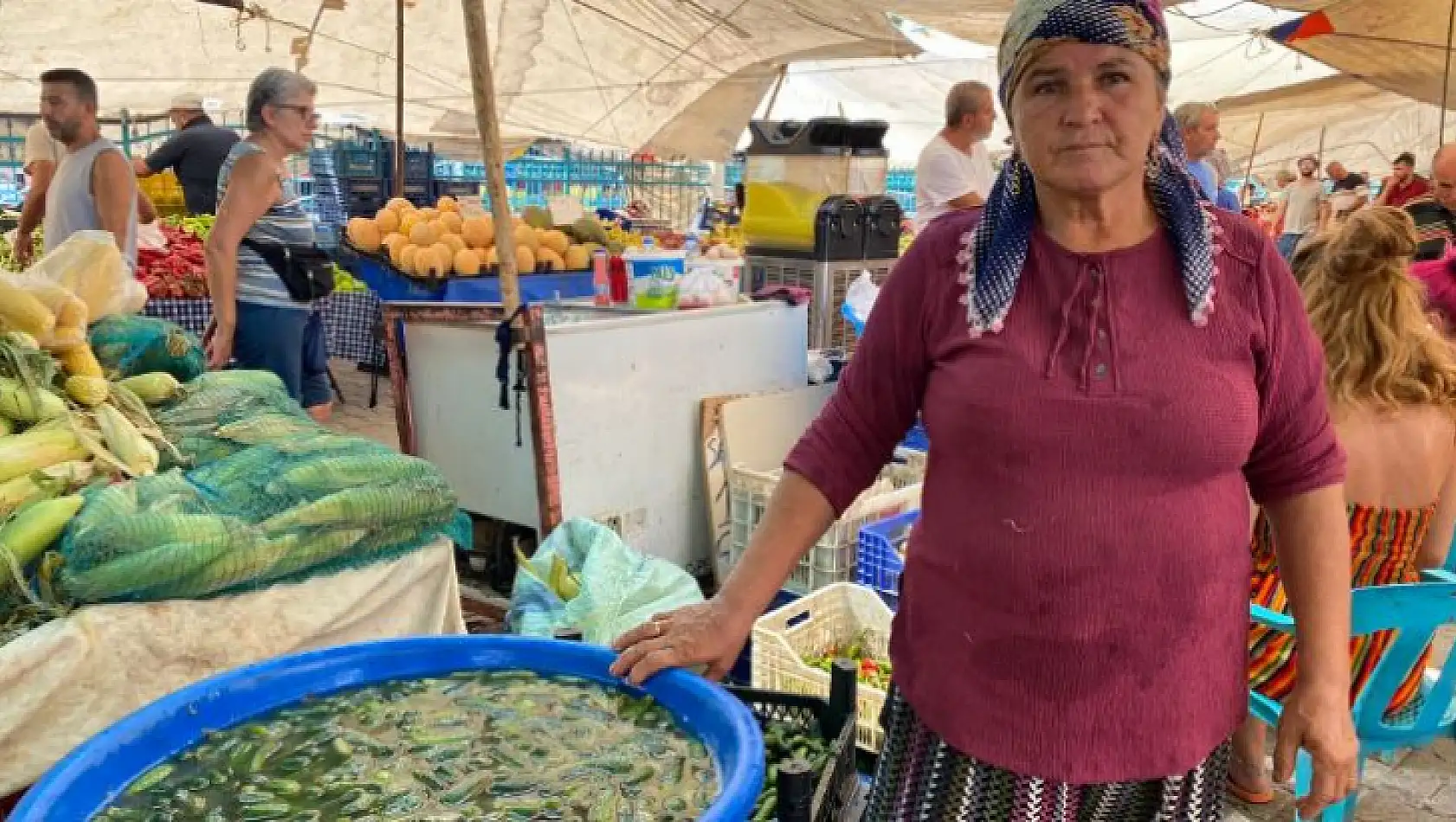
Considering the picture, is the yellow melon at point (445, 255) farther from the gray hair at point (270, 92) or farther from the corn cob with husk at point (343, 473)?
the corn cob with husk at point (343, 473)

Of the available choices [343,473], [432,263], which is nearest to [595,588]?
[343,473]

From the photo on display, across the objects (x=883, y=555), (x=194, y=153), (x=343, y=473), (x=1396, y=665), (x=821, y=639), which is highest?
(x=194, y=153)

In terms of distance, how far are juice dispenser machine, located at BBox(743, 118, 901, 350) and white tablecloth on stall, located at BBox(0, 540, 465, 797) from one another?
3.46m

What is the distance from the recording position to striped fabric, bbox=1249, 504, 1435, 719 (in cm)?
253

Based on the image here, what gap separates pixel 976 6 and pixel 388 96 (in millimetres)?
7054

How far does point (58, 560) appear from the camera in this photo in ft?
6.48

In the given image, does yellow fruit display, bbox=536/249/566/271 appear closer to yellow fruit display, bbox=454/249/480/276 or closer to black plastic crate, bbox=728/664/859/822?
yellow fruit display, bbox=454/249/480/276

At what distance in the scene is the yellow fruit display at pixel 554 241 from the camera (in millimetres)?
6492

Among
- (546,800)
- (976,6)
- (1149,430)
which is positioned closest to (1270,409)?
(1149,430)

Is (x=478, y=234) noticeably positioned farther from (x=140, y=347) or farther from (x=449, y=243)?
(x=140, y=347)

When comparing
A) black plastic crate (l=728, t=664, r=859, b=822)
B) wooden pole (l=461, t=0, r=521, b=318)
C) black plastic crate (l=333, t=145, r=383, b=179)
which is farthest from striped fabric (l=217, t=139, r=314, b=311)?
black plastic crate (l=333, t=145, r=383, b=179)

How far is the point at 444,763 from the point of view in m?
1.39

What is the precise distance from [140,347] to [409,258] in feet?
10.1

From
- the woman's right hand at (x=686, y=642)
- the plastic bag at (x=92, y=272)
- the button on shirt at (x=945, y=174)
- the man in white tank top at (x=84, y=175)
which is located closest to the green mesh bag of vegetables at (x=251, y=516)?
the plastic bag at (x=92, y=272)
